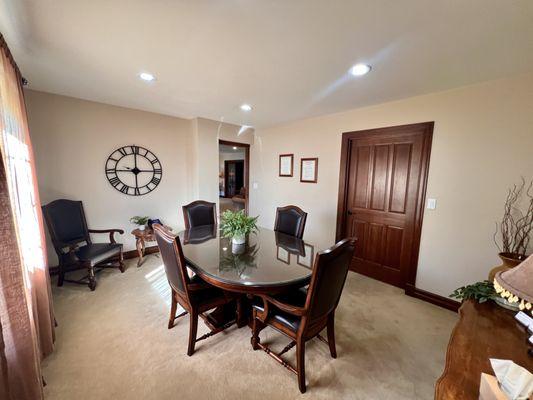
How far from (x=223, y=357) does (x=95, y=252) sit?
2101 mm

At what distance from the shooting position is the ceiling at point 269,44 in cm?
123

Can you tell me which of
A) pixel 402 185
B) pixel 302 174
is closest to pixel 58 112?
pixel 302 174

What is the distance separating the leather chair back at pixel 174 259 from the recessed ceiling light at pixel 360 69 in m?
1.99

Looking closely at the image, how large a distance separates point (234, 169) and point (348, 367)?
26.3 ft

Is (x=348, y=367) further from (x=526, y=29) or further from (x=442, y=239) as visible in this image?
(x=526, y=29)

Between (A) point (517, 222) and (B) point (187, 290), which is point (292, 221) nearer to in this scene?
(B) point (187, 290)

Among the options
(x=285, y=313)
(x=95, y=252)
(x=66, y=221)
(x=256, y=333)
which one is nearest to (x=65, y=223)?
(x=66, y=221)

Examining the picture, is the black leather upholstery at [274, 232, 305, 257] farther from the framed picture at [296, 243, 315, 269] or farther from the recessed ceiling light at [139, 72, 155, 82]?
the recessed ceiling light at [139, 72, 155, 82]

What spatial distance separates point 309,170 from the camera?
142 inches

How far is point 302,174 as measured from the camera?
372 centimetres

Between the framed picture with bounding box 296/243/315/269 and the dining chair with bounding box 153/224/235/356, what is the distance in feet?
2.13

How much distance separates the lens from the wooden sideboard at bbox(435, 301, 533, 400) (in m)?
0.82

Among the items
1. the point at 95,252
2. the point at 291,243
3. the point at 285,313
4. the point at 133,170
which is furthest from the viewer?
the point at 133,170

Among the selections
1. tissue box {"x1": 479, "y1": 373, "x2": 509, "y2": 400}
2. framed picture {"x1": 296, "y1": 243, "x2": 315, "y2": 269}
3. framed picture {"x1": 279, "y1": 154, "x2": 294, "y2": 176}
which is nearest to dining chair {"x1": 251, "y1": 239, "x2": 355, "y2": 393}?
framed picture {"x1": 296, "y1": 243, "x2": 315, "y2": 269}
